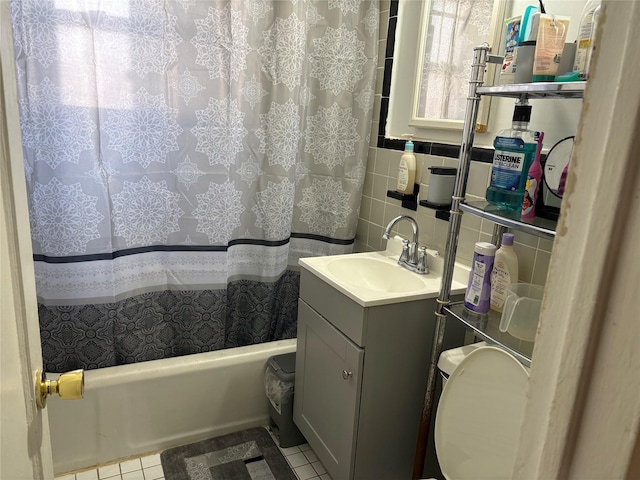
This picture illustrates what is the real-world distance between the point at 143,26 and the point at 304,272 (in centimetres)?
107

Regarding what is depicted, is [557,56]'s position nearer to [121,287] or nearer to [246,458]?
[121,287]

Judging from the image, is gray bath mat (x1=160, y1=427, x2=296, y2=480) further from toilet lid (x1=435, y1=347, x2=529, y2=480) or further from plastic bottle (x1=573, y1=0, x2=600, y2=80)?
plastic bottle (x1=573, y1=0, x2=600, y2=80)

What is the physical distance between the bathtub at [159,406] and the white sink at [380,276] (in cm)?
54

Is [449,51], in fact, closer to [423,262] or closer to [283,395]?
[423,262]

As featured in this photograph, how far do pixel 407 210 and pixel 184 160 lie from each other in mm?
932

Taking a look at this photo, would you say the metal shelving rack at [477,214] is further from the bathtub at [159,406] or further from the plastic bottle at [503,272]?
the bathtub at [159,406]

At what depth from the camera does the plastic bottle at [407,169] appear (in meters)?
1.85

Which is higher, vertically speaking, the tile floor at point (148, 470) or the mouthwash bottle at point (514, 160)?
the mouthwash bottle at point (514, 160)

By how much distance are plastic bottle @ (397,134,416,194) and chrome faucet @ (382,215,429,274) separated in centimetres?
16

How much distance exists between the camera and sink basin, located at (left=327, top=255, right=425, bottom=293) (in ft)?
5.73

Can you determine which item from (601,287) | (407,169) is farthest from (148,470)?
(601,287)

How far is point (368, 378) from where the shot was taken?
4.85ft

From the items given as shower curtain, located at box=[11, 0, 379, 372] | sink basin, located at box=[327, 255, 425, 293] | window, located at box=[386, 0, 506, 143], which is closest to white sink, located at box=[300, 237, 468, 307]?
sink basin, located at box=[327, 255, 425, 293]

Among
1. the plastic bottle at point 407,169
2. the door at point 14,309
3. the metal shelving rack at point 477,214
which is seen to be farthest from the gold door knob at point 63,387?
the plastic bottle at point 407,169
